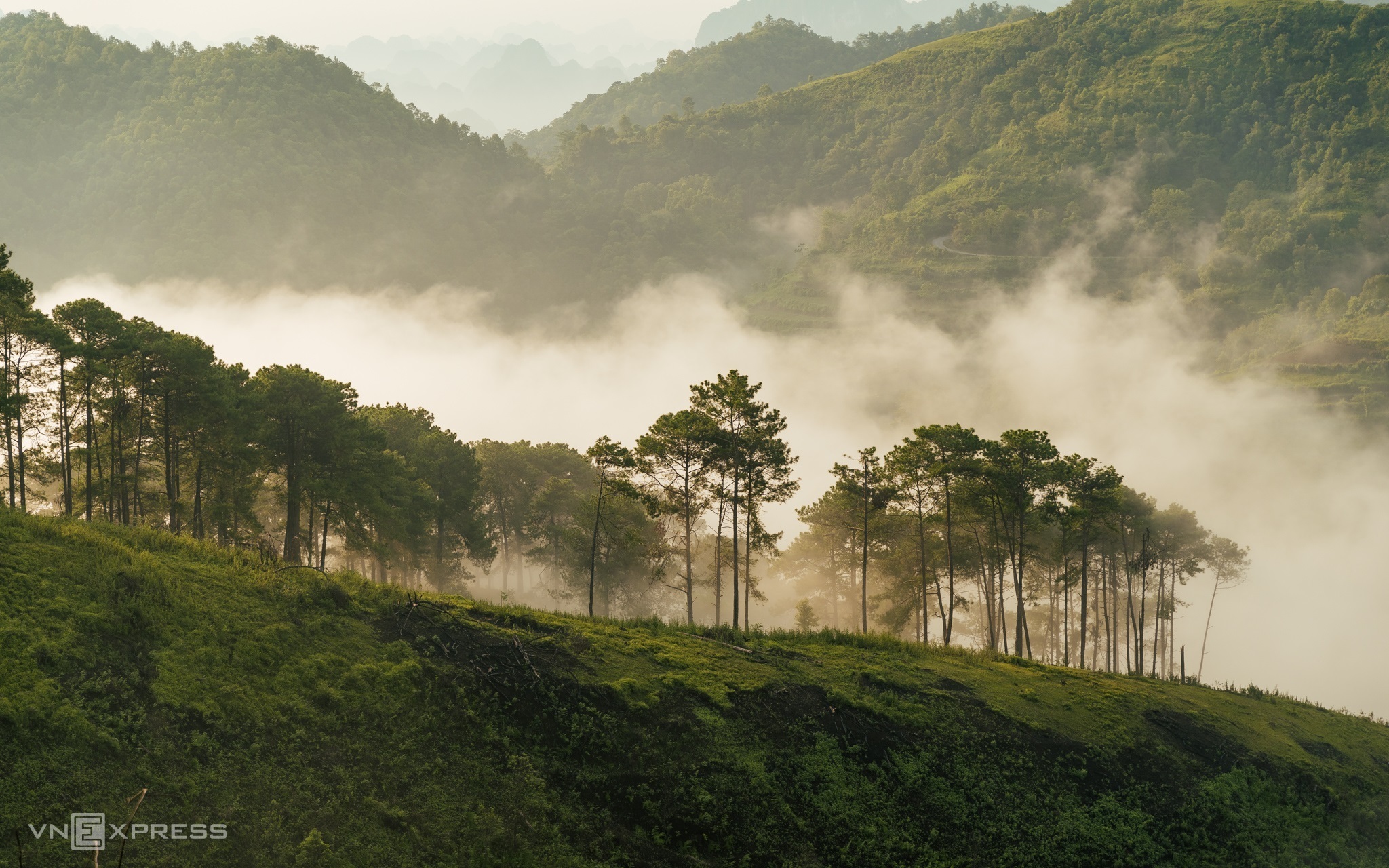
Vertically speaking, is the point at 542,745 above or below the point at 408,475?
below

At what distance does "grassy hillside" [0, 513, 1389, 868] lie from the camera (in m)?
14.3

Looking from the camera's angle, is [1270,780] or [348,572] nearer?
[348,572]

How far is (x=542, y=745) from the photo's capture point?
17.8 meters

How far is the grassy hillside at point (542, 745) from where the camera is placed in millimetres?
14266

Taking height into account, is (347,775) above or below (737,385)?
below

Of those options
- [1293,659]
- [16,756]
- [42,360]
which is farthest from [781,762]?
[1293,659]

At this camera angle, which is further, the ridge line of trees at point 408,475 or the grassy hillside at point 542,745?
the ridge line of trees at point 408,475

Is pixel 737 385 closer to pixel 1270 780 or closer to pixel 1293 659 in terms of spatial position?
pixel 1270 780

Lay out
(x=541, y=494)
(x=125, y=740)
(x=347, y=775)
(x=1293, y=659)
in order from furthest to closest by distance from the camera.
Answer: (x=1293, y=659) → (x=541, y=494) → (x=347, y=775) → (x=125, y=740)

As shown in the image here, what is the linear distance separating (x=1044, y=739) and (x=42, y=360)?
3838 centimetres

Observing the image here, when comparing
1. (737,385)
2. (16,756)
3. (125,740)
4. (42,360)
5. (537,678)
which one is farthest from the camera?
(737,385)

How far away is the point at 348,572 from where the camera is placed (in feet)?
76.2

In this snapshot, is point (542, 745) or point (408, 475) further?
point (408, 475)

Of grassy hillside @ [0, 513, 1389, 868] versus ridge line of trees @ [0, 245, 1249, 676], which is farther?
ridge line of trees @ [0, 245, 1249, 676]
